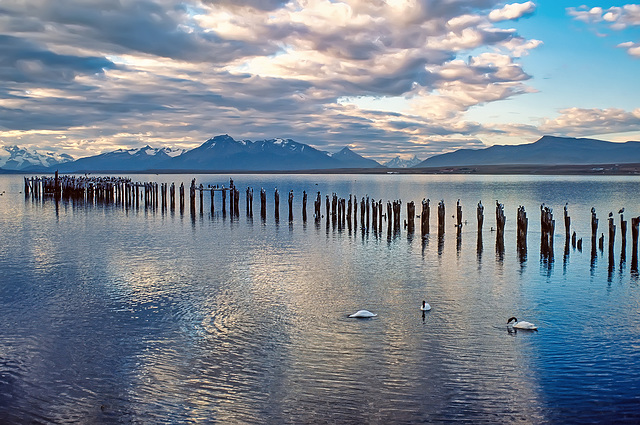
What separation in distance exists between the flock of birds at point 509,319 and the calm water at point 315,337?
291mm

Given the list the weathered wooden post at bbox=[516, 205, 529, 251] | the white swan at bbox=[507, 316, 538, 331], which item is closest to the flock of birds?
the white swan at bbox=[507, 316, 538, 331]

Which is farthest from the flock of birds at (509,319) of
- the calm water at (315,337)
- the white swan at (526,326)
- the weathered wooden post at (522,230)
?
the weathered wooden post at (522,230)

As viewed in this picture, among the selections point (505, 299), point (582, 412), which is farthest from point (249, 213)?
point (582, 412)

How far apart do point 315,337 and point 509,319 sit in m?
6.07

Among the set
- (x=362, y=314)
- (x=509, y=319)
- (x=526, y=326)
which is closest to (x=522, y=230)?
(x=509, y=319)

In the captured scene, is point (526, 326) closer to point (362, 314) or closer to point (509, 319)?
point (509, 319)

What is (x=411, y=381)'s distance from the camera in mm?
12805

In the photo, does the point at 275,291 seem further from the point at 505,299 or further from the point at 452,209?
the point at 452,209

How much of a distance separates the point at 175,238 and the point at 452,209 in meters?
34.3

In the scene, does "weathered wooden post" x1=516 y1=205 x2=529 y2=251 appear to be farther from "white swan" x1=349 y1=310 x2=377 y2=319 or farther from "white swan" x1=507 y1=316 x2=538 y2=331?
"white swan" x1=349 y1=310 x2=377 y2=319

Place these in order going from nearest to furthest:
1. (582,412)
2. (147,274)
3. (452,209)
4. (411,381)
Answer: (582,412) < (411,381) < (147,274) < (452,209)

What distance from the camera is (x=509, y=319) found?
17.1 m

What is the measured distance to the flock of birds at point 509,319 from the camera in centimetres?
1652

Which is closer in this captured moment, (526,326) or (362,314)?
(526,326)
